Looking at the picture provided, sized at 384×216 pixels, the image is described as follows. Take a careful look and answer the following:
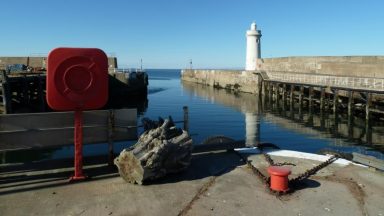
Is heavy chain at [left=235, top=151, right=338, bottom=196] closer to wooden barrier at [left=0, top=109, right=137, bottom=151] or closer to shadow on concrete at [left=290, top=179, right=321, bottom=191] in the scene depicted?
shadow on concrete at [left=290, top=179, right=321, bottom=191]

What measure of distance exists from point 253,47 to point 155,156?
49721mm

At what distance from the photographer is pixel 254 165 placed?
7227 millimetres

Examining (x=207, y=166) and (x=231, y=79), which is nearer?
(x=207, y=166)

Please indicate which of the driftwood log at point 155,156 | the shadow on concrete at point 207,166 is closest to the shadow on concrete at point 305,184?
the shadow on concrete at point 207,166

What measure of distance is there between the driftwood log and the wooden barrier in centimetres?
58

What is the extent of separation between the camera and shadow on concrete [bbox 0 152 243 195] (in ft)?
19.6

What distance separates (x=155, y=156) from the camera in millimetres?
5824

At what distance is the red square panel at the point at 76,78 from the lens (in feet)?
18.8

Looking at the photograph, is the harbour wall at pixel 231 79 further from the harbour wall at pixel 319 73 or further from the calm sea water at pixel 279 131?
the calm sea water at pixel 279 131

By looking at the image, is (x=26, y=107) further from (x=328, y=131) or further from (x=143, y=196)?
(x=143, y=196)

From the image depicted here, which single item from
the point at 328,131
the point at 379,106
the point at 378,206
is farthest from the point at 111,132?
the point at 379,106

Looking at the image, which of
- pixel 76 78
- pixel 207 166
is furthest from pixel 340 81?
pixel 76 78

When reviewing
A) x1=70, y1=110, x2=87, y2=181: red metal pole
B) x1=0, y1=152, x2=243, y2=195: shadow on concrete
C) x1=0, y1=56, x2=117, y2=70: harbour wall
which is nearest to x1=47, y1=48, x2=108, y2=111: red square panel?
x1=70, y1=110, x2=87, y2=181: red metal pole

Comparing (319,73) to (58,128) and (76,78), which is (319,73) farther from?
(76,78)
